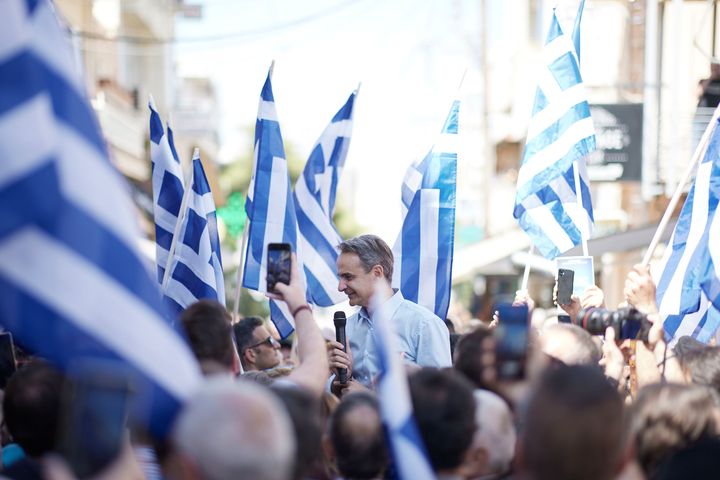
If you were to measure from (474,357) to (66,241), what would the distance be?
1682 mm

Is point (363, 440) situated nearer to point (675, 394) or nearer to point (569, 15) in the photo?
point (675, 394)

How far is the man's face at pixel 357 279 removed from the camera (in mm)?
6434

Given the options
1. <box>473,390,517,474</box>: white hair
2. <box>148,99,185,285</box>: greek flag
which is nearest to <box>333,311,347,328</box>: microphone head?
<box>148,99,185,285</box>: greek flag

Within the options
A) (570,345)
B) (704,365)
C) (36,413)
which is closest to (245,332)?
(570,345)

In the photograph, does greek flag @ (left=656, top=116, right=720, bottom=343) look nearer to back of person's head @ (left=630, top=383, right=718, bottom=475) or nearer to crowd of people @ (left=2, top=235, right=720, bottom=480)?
crowd of people @ (left=2, top=235, right=720, bottom=480)

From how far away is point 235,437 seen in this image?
294 centimetres

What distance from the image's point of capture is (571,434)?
318cm

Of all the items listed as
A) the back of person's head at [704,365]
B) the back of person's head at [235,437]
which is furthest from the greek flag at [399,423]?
the back of person's head at [704,365]

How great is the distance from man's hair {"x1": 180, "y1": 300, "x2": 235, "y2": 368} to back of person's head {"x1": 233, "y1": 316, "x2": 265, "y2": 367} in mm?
3201

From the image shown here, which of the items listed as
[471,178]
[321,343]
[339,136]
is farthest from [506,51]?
[321,343]

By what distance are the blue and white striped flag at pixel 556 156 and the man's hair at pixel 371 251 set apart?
1902mm

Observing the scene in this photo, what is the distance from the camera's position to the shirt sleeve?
240 inches

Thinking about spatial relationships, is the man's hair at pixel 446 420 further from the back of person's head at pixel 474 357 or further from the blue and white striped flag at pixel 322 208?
the blue and white striped flag at pixel 322 208

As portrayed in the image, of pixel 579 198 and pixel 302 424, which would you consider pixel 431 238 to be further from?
pixel 302 424
